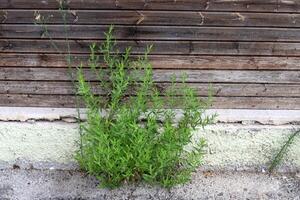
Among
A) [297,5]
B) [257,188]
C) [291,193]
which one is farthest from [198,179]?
[297,5]

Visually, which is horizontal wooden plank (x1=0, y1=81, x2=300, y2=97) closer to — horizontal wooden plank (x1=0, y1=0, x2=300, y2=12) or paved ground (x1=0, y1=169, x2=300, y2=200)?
horizontal wooden plank (x1=0, y1=0, x2=300, y2=12)

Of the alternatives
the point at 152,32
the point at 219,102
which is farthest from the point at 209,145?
the point at 152,32

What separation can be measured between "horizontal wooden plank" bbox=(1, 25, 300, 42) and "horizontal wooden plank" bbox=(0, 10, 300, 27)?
0.13ft

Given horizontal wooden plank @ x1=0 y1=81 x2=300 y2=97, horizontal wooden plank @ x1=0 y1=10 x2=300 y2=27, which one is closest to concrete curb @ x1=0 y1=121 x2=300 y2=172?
horizontal wooden plank @ x1=0 y1=81 x2=300 y2=97

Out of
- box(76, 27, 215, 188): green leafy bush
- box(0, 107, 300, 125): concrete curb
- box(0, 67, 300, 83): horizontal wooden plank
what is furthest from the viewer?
box(0, 107, 300, 125): concrete curb

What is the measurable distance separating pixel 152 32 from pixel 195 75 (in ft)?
1.63

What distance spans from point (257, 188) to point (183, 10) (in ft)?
5.20

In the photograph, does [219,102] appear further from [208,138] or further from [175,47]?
[175,47]

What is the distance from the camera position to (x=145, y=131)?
321 centimetres

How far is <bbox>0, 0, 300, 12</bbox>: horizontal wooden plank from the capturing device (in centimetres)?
317

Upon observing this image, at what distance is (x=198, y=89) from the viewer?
3.48 metres

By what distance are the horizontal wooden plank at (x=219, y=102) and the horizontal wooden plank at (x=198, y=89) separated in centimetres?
4

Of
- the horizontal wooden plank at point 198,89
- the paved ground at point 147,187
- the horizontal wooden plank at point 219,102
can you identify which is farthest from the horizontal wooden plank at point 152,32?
the paved ground at point 147,187

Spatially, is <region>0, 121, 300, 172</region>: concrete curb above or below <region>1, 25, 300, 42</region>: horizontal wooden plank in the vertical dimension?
below
